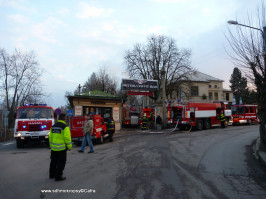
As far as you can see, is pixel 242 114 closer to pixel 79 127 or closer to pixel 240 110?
pixel 240 110

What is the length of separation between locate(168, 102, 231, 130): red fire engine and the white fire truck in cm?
1209

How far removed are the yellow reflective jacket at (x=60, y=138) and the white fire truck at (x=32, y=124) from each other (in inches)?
282

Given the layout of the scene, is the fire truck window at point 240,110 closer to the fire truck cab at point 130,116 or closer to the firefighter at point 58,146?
the fire truck cab at point 130,116

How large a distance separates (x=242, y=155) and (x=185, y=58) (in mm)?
29001

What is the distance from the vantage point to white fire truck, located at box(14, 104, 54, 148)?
12.7 metres

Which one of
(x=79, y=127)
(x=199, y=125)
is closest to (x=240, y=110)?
(x=199, y=125)

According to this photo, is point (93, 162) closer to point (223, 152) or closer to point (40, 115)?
point (223, 152)

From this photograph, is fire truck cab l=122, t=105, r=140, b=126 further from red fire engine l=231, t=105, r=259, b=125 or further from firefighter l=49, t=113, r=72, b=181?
firefighter l=49, t=113, r=72, b=181

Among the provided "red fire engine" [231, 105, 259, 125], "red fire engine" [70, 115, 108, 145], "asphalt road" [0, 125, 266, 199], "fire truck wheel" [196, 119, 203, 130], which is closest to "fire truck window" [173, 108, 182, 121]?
"fire truck wheel" [196, 119, 203, 130]

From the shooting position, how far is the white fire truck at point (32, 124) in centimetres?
1274

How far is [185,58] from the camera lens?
36938mm

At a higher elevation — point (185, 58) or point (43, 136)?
point (185, 58)

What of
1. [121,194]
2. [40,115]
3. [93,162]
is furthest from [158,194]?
[40,115]

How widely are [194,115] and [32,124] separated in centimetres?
1444
